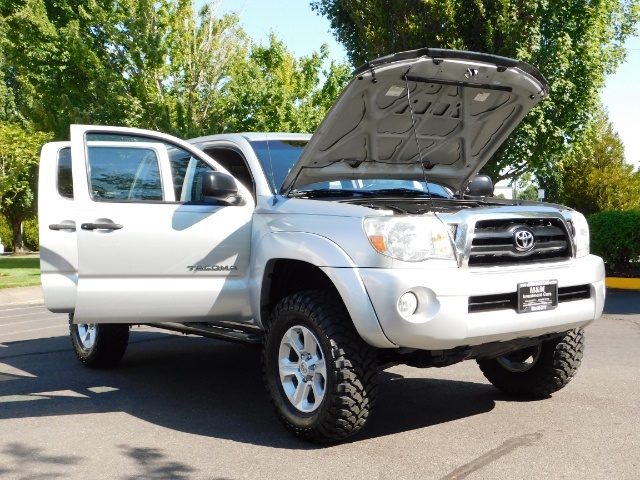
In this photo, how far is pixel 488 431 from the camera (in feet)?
15.7

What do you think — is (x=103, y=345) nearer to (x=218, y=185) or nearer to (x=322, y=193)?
(x=218, y=185)

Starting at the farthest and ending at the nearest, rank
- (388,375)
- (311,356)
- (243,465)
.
Answer: (388,375) → (311,356) → (243,465)

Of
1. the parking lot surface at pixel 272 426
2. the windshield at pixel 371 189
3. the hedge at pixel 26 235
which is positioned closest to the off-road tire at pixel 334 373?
the parking lot surface at pixel 272 426

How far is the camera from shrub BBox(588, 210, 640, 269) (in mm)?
14953

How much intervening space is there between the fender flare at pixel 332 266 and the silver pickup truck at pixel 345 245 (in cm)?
1

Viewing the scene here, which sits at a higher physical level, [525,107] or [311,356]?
[525,107]

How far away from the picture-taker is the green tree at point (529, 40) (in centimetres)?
2047

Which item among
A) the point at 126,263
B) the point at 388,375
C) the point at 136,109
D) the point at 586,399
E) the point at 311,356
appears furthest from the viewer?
the point at 136,109

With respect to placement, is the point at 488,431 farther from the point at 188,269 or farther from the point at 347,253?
the point at 188,269

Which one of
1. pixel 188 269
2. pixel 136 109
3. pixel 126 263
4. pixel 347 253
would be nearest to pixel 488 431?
pixel 347 253

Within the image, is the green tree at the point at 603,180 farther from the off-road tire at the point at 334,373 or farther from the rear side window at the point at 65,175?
the off-road tire at the point at 334,373

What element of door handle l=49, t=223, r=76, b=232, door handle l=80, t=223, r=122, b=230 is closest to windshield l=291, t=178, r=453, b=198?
door handle l=80, t=223, r=122, b=230

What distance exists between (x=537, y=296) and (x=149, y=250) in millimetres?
2464

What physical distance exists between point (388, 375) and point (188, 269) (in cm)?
226
